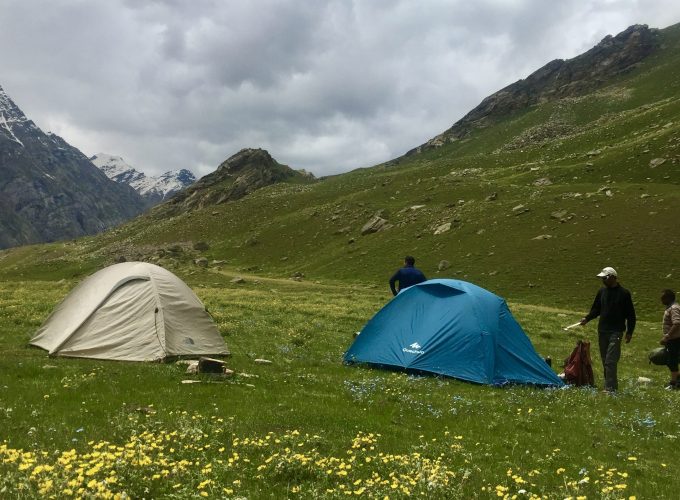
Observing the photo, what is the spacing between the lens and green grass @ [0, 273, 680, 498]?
7465mm

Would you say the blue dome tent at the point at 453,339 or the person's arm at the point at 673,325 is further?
the person's arm at the point at 673,325

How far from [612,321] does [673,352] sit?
10.8 ft

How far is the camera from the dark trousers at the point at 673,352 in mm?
17625

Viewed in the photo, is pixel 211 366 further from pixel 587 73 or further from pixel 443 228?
pixel 587 73

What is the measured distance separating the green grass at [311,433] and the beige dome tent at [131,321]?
42.7 inches

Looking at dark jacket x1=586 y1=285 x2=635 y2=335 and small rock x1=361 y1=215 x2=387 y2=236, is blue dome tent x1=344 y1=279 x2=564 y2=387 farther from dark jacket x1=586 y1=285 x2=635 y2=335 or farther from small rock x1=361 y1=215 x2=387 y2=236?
small rock x1=361 y1=215 x2=387 y2=236

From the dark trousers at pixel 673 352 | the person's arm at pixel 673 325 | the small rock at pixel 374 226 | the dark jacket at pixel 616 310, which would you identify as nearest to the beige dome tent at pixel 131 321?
the dark jacket at pixel 616 310

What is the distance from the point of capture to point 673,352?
58.6ft

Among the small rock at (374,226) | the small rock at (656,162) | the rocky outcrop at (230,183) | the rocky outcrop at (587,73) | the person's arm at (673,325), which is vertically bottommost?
the person's arm at (673,325)

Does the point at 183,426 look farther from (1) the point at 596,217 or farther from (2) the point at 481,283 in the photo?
(1) the point at 596,217

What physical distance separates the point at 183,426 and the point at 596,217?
190ft

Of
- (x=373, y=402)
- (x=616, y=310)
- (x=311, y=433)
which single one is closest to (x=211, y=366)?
(x=373, y=402)

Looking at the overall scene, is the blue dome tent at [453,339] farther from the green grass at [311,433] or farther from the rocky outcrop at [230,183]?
the rocky outcrop at [230,183]

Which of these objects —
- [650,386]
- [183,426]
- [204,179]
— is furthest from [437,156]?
[183,426]
